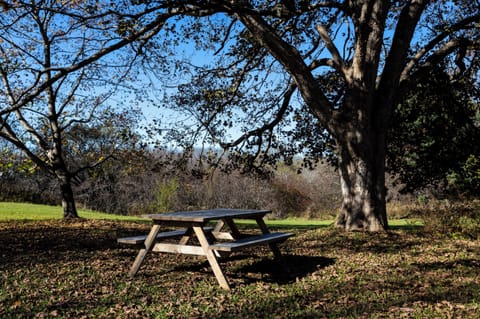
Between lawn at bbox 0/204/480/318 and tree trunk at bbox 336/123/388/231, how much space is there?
592 mm

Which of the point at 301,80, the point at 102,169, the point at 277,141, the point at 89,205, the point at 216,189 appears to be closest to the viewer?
the point at 301,80

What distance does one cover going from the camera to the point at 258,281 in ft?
18.8

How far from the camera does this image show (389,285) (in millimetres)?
5383

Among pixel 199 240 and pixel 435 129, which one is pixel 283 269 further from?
pixel 435 129

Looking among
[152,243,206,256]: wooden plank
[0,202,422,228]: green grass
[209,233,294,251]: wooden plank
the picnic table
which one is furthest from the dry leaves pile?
[0,202,422,228]: green grass

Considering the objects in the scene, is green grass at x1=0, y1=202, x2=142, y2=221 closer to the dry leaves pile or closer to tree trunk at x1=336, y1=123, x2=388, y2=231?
the dry leaves pile

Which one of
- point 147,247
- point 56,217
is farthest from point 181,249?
point 56,217

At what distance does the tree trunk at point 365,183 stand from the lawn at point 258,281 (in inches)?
23.3

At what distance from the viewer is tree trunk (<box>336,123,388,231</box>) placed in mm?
9359

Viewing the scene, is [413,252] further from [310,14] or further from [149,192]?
[149,192]

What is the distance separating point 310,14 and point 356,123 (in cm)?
354

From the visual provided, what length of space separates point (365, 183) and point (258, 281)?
4562 millimetres

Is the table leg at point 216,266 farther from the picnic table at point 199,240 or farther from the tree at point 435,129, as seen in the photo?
the tree at point 435,129

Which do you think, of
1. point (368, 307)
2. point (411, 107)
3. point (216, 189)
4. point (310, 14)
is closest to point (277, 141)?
point (310, 14)
